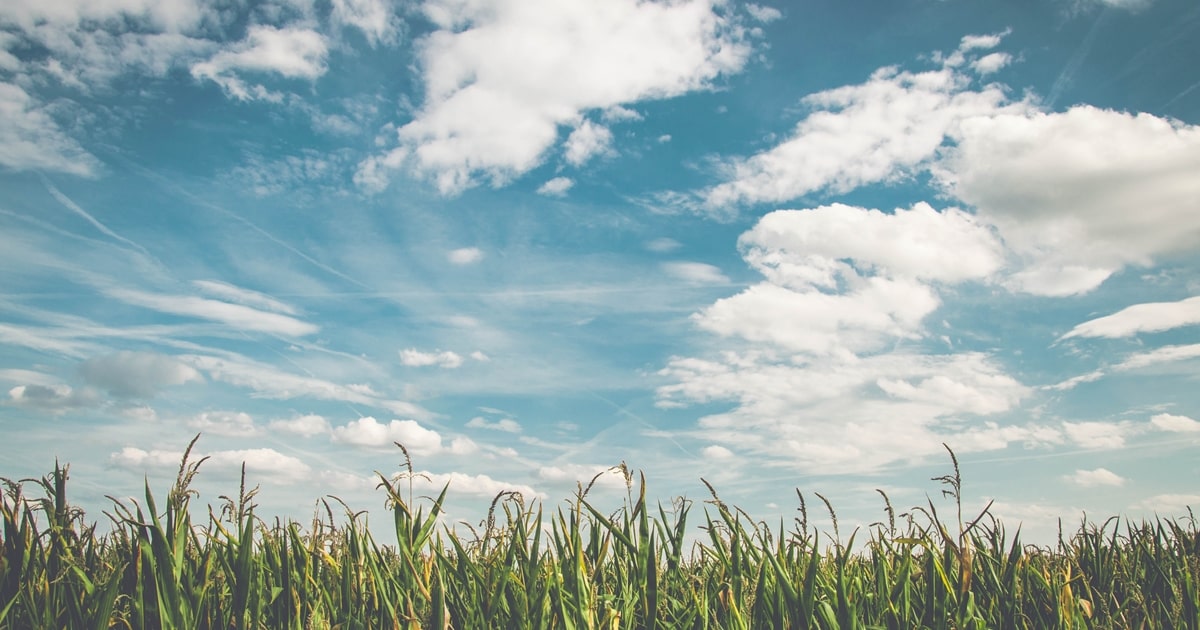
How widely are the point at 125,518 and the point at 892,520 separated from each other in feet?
16.0

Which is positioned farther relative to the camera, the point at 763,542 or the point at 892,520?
the point at 892,520

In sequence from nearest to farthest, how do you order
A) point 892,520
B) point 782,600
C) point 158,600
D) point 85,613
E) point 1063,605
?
point 158,600
point 85,613
point 782,600
point 1063,605
point 892,520

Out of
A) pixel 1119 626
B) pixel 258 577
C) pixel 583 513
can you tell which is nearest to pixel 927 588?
pixel 1119 626

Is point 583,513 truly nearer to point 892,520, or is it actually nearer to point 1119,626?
point 892,520

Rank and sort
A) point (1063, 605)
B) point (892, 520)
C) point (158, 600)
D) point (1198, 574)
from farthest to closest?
point (1198, 574), point (892, 520), point (1063, 605), point (158, 600)

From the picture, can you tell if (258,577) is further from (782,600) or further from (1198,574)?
(1198,574)

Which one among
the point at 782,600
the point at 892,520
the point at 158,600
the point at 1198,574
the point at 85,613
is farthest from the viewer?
the point at 1198,574

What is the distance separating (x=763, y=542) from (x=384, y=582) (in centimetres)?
226

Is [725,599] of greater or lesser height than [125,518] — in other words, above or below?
below

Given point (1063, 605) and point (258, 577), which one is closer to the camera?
point (258, 577)

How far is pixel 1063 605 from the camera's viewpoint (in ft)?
16.6

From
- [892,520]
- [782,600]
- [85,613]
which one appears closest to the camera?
[85,613]

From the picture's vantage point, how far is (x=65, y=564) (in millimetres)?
4582

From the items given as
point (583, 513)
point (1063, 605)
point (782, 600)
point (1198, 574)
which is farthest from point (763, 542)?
point (1198, 574)
